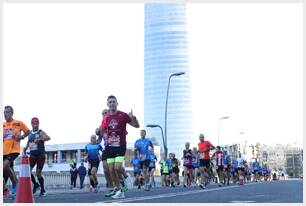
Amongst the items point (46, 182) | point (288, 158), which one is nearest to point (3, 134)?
point (46, 182)

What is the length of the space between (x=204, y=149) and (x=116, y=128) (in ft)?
31.5

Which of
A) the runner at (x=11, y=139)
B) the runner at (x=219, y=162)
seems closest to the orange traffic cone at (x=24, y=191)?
the runner at (x=11, y=139)

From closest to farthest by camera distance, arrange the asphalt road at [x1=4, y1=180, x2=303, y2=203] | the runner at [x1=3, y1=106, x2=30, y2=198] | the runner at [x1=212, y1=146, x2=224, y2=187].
A: 1. the asphalt road at [x1=4, y1=180, x2=303, y2=203]
2. the runner at [x1=3, y1=106, x2=30, y2=198]
3. the runner at [x1=212, y1=146, x2=224, y2=187]

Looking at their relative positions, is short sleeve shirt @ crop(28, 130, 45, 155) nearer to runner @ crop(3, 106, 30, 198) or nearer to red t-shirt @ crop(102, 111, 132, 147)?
runner @ crop(3, 106, 30, 198)

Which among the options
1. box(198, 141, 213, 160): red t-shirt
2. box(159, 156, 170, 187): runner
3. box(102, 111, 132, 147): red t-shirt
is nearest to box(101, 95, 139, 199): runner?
box(102, 111, 132, 147): red t-shirt

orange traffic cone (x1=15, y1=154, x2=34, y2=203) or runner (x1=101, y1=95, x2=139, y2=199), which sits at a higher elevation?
runner (x1=101, y1=95, x2=139, y2=199)

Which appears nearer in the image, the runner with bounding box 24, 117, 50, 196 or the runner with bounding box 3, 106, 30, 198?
the runner with bounding box 3, 106, 30, 198

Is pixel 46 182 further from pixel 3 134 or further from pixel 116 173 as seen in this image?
pixel 116 173

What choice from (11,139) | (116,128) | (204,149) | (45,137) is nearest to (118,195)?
(116,128)

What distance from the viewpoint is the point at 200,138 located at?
773 inches

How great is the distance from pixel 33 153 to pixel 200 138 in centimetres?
838

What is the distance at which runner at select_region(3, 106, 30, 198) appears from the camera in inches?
443

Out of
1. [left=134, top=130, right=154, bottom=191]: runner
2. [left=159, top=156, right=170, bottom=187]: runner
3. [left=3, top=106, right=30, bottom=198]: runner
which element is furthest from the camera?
[left=159, top=156, right=170, bottom=187]: runner

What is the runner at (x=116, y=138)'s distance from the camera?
1012cm
